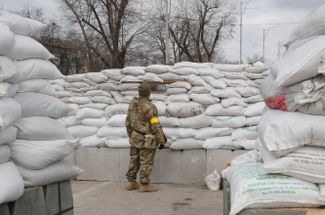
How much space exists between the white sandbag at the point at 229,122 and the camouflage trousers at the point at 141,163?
3.73 ft

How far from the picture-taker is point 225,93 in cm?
836

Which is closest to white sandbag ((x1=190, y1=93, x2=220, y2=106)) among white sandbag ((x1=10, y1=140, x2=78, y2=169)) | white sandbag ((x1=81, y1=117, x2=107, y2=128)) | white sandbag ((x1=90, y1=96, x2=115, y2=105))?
white sandbag ((x1=90, y1=96, x2=115, y2=105))

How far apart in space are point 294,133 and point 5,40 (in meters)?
2.03

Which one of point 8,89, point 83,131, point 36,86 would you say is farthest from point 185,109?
point 8,89

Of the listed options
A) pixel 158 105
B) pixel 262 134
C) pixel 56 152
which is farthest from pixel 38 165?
pixel 158 105

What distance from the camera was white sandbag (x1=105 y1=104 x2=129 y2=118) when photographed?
349 inches

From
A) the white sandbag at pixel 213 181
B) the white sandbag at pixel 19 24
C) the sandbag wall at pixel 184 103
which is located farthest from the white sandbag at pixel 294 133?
the sandbag wall at pixel 184 103

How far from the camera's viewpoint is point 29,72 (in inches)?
162

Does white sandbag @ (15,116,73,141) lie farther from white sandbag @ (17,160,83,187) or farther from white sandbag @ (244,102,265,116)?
white sandbag @ (244,102,265,116)

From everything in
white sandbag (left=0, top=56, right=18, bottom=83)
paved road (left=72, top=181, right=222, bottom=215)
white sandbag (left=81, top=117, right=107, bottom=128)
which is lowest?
paved road (left=72, top=181, right=222, bottom=215)

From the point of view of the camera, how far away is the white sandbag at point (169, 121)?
8371mm

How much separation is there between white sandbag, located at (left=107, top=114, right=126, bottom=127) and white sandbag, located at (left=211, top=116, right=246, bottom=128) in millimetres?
1506

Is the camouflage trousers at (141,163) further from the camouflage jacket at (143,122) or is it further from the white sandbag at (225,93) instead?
the white sandbag at (225,93)

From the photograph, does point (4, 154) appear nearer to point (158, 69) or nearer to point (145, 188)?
point (145, 188)
